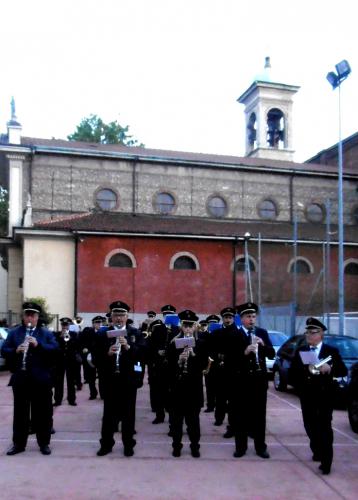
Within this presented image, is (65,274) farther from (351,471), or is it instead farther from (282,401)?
(351,471)

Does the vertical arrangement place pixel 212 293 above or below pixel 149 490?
above

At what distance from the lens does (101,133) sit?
2491 inches

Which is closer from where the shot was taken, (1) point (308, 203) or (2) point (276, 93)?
(1) point (308, 203)

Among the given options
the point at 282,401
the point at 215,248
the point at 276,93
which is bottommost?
the point at 282,401

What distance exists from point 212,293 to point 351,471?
26.5 metres

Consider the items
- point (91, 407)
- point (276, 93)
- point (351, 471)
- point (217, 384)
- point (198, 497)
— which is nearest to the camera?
point (198, 497)

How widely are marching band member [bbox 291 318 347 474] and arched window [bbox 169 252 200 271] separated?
25.8 meters

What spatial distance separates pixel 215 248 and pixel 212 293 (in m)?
2.51

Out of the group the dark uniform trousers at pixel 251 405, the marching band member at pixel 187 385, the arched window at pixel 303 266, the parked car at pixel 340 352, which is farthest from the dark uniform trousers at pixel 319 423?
the arched window at pixel 303 266

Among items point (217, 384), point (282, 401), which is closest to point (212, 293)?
point (282, 401)

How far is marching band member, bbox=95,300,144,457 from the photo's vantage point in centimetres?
848

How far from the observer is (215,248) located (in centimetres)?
3494

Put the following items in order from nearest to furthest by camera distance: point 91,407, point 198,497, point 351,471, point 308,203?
point 198,497 → point 351,471 → point 91,407 → point 308,203

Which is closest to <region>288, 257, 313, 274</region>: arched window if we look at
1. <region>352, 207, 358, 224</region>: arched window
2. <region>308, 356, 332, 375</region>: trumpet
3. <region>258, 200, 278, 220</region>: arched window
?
<region>258, 200, 278, 220</region>: arched window
